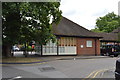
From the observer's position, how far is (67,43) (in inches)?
916

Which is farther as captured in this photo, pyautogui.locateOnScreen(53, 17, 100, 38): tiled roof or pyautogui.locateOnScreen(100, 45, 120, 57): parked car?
pyautogui.locateOnScreen(100, 45, 120, 57): parked car

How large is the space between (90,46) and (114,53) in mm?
3735

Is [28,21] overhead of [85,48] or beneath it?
overhead

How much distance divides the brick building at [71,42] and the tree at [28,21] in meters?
5.35

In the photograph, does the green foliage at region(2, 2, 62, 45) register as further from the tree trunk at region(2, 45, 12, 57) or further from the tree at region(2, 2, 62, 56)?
the tree trunk at region(2, 45, 12, 57)

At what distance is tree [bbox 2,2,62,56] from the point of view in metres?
13.5

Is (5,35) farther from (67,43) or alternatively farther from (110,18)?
(110,18)

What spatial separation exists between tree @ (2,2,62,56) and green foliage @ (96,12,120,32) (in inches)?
1736

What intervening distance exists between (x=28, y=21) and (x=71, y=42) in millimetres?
9441

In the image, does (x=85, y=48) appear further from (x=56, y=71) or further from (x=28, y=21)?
(x=56, y=71)

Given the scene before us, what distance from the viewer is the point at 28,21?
15719 millimetres

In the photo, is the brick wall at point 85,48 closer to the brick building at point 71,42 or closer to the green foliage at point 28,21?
the brick building at point 71,42

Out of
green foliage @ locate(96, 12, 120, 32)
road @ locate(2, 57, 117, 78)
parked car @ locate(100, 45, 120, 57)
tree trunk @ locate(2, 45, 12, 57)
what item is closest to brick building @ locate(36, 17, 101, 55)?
parked car @ locate(100, 45, 120, 57)

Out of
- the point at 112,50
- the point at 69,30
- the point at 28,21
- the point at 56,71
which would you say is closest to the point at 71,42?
the point at 69,30
